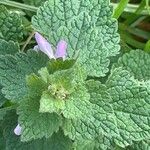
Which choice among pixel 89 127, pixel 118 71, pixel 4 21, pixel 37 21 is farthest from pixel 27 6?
pixel 89 127

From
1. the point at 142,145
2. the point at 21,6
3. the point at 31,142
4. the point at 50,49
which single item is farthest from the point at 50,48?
the point at 21,6

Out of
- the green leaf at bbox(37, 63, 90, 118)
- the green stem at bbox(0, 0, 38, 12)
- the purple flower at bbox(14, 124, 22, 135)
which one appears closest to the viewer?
the green leaf at bbox(37, 63, 90, 118)

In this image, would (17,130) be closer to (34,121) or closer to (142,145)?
(34,121)

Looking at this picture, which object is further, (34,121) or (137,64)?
(137,64)

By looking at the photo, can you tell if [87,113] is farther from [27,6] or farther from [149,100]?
[27,6]

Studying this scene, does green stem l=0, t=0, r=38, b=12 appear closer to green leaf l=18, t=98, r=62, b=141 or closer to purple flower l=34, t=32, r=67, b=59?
purple flower l=34, t=32, r=67, b=59

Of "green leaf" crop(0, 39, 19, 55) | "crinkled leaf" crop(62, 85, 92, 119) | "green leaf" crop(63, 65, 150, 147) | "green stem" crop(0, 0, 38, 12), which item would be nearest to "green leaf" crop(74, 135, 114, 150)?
"green leaf" crop(63, 65, 150, 147)
